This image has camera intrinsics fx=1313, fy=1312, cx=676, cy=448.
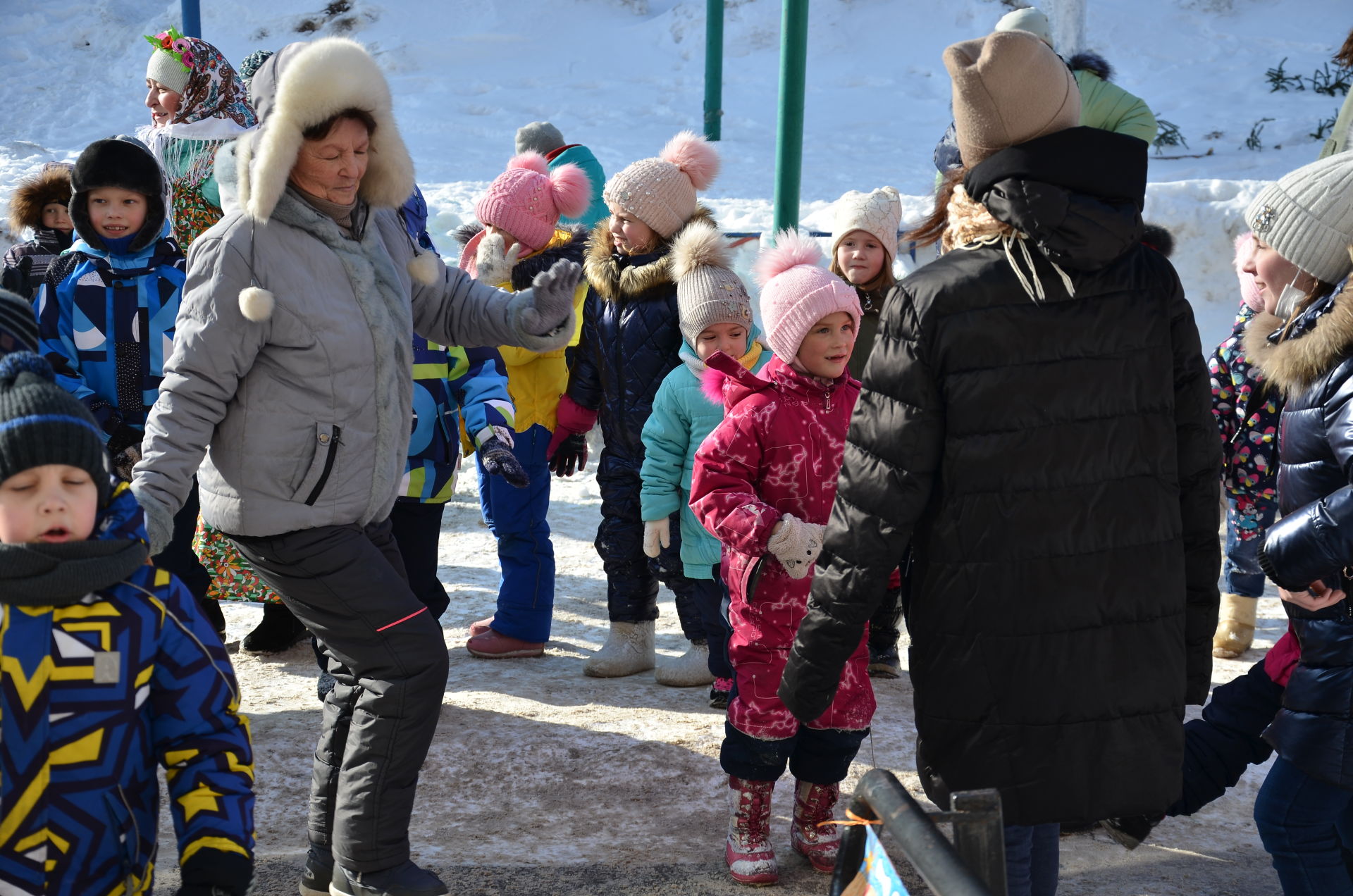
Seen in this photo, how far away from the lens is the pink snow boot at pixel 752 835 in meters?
3.38

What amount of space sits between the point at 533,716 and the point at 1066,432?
8.71ft

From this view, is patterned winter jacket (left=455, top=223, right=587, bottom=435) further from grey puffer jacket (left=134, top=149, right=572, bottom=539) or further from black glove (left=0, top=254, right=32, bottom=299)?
grey puffer jacket (left=134, top=149, right=572, bottom=539)

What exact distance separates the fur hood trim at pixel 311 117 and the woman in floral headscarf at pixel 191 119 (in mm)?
2508

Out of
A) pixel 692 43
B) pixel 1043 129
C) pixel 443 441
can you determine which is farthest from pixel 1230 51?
pixel 1043 129

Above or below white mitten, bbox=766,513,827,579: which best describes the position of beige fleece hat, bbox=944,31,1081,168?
above

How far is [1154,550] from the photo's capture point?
2.41 m

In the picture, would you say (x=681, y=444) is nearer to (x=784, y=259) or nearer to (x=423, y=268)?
(x=784, y=259)

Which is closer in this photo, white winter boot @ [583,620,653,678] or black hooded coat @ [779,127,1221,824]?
black hooded coat @ [779,127,1221,824]

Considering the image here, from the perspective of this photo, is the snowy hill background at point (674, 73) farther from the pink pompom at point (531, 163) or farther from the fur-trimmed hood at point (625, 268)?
the fur-trimmed hood at point (625, 268)

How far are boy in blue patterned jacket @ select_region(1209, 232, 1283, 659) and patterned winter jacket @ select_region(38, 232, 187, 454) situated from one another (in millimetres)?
3510

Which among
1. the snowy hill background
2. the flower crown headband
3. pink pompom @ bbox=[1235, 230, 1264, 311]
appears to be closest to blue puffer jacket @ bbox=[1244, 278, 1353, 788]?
pink pompom @ bbox=[1235, 230, 1264, 311]

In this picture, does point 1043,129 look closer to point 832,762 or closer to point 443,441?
point 832,762

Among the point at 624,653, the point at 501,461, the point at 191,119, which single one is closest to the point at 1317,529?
the point at 501,461

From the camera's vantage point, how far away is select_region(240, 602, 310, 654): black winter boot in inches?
202
